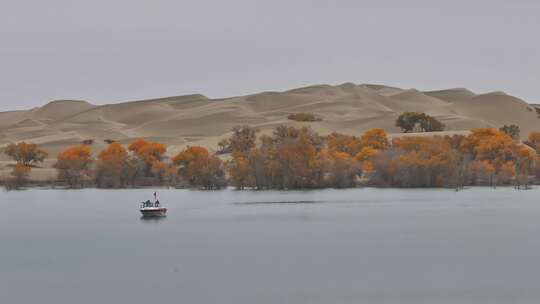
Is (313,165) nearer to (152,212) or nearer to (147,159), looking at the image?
(147,159)

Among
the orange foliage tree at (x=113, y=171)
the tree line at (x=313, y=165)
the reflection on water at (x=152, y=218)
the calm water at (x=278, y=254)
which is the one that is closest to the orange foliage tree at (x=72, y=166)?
the tree line at (x=313, y=165)

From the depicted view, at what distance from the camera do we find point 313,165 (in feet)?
390

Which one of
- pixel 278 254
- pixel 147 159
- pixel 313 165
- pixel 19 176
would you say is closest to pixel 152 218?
pixel 278 254

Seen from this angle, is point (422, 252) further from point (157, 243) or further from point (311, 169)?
point (311, 169)

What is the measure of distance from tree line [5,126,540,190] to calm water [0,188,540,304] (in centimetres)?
3203

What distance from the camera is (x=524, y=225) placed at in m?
64.3

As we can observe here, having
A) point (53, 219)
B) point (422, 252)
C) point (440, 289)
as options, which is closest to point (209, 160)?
point (53, 219)

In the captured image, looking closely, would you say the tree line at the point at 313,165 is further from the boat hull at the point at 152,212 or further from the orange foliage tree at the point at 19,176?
the boat hull at the point at 152,212

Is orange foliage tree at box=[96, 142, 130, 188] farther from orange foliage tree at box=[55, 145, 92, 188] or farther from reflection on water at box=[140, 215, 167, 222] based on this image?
reflection on water at box=[140, 215, 167, 222]

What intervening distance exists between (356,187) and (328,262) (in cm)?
8015

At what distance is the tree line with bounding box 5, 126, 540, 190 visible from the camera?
394 feet

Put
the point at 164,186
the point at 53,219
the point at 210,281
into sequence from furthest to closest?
1. the point at 164,186
2. the point at 53,219
3. the point at 210,281

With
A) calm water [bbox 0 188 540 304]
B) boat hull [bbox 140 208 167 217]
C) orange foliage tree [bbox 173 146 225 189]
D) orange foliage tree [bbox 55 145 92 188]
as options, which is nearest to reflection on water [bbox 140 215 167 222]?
boat hull [bbox 140 208 167 217]

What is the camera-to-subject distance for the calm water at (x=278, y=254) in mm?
38219
